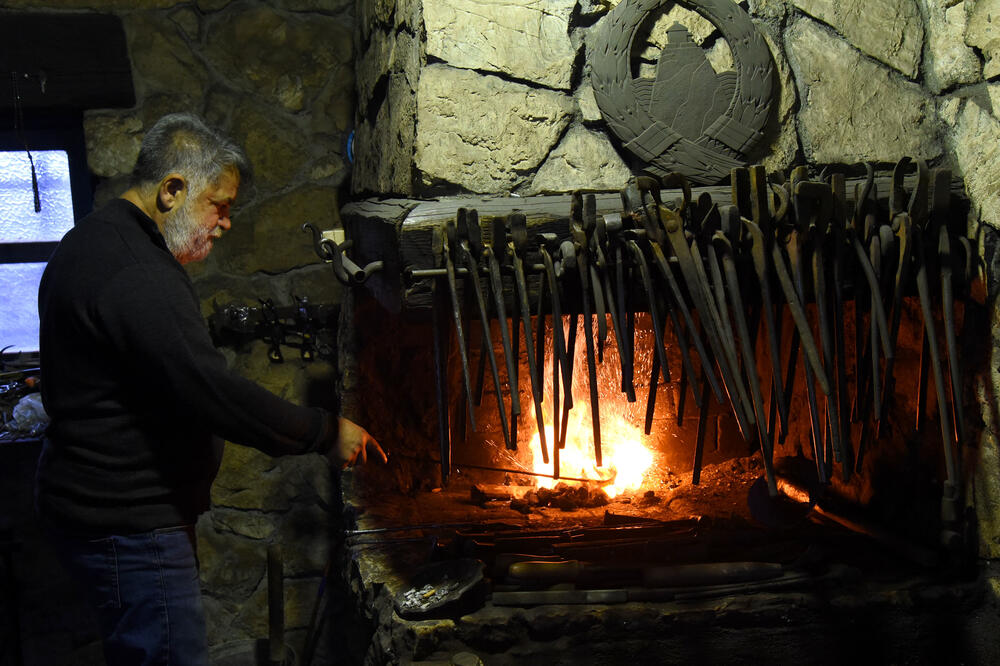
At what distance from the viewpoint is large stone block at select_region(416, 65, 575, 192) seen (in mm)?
2025

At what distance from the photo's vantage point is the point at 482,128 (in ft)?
6.72

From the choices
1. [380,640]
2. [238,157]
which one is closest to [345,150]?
[238,157]

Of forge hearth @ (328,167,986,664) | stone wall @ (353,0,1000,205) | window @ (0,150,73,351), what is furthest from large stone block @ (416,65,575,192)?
window @ (0,150,73,351)

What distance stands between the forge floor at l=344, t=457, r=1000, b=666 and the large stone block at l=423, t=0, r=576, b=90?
1.19 m

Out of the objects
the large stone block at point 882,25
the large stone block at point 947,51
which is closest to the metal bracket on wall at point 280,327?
the large stone block at point 882,25

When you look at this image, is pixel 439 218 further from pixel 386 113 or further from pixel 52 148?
pixel 52 148

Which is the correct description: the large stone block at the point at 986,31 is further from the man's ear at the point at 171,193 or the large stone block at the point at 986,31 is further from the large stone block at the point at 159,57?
the large stone block at the point at 159,57

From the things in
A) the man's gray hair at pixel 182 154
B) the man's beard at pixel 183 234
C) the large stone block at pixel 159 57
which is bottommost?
the man's beard at pixel 183 234

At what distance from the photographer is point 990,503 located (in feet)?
6.56

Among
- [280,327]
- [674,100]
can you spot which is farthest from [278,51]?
[674,100]

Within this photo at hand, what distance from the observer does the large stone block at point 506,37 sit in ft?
6.71

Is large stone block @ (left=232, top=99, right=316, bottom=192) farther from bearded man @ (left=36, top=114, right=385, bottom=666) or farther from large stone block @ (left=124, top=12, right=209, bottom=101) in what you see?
bearded man @ (left=36, top=114, right=385, bottom=666)

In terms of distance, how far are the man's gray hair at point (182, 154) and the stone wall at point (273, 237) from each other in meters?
0.99

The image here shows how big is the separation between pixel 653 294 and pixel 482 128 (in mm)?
603
